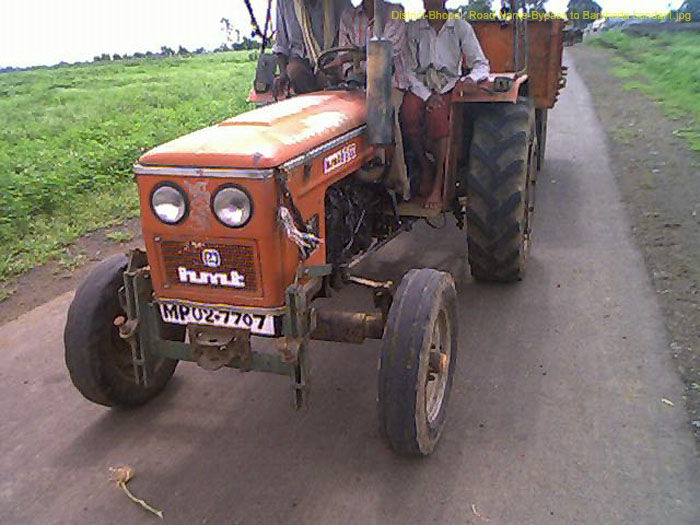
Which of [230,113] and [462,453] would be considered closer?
[462,453]

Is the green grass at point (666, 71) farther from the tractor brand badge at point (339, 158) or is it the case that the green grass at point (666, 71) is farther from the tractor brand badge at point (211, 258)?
the tractor brand badge at point (211, 258)

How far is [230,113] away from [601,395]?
429 inches

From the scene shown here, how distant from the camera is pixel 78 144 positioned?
1025 centimetres

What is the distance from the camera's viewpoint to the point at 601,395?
3869 mm

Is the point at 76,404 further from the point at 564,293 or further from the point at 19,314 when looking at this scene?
the point at 564,293

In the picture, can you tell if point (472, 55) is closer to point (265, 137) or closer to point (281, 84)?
point (281, 84)

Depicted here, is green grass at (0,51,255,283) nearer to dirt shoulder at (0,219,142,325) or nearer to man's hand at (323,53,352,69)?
dirt shoulder at (0,219,142,325)

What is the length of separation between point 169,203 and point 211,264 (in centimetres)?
33

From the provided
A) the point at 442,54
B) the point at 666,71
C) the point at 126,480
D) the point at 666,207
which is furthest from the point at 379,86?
the point at 666,71

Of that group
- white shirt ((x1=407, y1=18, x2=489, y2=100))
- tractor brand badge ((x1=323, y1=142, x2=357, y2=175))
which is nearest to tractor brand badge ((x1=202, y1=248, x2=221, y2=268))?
tractor brand badge ((x1=323, y1=142, x2=357, y2=175))

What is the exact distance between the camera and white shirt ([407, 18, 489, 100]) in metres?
4.61

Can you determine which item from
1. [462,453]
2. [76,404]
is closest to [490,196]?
[462,453]

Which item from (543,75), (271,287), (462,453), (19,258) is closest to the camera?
(271,287)

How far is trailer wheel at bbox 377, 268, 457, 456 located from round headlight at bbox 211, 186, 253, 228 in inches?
32.0
